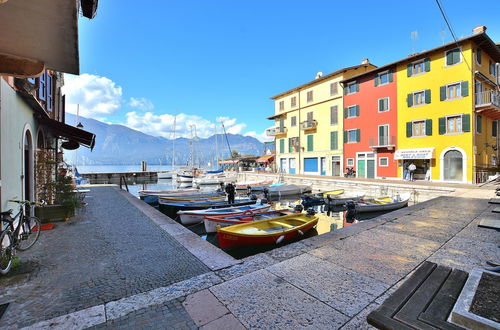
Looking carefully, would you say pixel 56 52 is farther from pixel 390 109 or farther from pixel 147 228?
pixel 390 109

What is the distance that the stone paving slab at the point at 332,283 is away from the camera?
303 cm

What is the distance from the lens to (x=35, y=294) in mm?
3410

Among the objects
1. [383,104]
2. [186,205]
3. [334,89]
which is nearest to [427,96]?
[383,104]

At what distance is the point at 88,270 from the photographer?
4.21 m

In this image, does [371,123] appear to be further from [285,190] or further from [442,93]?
[285,190]

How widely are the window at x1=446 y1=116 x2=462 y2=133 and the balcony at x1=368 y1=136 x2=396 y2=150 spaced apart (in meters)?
4.44

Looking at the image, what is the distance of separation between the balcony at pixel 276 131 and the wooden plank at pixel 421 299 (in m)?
35.9

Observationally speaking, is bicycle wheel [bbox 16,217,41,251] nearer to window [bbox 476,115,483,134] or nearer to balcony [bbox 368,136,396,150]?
balcony [bbox 368,136,396,150]

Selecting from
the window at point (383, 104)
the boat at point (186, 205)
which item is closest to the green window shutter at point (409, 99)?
the window at point (383, 104)

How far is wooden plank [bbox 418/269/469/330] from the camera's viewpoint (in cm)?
166

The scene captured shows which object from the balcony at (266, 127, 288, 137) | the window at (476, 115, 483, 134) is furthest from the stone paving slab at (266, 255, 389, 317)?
the balcony at (266, 127, 288, 137)

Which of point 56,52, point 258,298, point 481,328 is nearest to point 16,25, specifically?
point 56,52

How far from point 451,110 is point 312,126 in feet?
48.8

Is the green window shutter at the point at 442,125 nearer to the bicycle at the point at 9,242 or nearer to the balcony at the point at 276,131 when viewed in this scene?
the balcony at the point at 276,131
